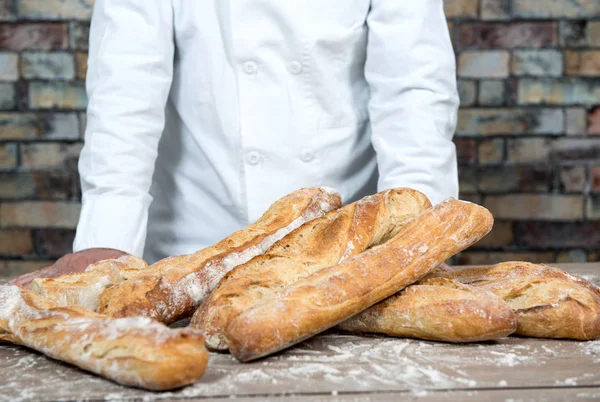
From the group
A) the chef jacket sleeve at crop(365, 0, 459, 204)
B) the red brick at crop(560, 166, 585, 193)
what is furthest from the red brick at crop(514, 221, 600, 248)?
the chef jacket sleeve at crop(365, 0, 459, 204)

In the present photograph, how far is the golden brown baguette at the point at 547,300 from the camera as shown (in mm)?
945

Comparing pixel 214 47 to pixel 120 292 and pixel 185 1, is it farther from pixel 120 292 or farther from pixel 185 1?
pixel 120 292

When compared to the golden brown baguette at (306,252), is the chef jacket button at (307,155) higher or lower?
higher

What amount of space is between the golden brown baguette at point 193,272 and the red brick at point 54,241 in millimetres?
1346

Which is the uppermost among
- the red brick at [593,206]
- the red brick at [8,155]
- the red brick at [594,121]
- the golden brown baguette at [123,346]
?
the red brick at [594,121]

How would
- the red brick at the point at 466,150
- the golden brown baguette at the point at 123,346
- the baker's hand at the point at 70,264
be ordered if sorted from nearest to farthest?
the golden brown baguette at the point at 123,346, the baker's hand at the point at 70,264, the red brick at the point at 466,150

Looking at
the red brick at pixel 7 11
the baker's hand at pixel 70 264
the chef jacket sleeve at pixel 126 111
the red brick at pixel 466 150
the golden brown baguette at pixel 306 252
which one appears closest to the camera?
the golden brown baguette at pixel 306 252

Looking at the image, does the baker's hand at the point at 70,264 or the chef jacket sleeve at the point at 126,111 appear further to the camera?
the chef jacket sleeve at the point at 126,111

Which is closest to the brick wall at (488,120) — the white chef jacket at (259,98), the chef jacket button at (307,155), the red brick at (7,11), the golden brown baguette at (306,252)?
the red brick at (7,11)

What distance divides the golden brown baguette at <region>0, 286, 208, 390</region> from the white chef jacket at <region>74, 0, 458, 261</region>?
1.82 ft

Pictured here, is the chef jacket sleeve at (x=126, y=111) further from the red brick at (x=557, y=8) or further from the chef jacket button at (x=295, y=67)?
the red brick at (x=557, y=8)

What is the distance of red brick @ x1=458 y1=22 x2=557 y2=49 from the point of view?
2.29 m

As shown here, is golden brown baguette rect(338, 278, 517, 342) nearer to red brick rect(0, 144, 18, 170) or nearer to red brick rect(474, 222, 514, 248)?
red brick rect(474, 222, 514, 248)

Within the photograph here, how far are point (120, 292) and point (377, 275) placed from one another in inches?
13.1
